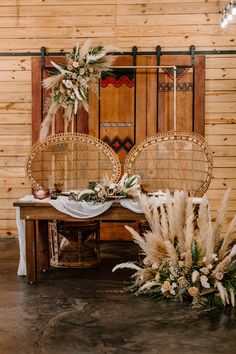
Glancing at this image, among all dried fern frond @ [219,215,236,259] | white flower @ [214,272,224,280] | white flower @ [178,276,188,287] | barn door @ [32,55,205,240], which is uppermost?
barn door @ [32,55,205,240]

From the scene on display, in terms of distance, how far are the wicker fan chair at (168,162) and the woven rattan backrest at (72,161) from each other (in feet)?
0.73

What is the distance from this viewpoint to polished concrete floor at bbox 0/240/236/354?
9.82 feet

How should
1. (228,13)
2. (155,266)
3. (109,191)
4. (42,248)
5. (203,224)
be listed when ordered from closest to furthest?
1. (203,224)
2. (155,266)
3. (109,191)
4. (42,248)
5. (228,13)

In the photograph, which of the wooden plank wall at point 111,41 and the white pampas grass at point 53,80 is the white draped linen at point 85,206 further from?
the wooden plank wall at point 111,41

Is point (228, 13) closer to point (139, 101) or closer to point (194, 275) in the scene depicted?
point (139, 101)

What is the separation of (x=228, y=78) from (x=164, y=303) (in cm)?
335

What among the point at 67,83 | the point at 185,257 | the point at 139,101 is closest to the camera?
the point at 185,257

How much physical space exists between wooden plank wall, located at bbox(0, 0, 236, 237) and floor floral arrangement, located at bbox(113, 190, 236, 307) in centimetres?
257

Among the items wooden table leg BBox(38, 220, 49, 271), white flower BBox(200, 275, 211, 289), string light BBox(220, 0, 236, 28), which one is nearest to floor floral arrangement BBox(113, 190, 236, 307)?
white flower BBox(200, 275, 211, 289)

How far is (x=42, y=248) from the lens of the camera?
4.84 meters

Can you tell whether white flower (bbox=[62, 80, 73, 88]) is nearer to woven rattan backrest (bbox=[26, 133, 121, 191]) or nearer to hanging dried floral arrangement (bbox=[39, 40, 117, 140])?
hanging dried floral arrangement (bbox=[39, 40, 117, 140])

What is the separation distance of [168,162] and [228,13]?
1730 millimetres

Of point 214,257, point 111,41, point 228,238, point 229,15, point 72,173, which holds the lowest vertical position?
point 214,257

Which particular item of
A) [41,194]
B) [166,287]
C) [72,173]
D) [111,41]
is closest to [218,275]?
[166,287]
